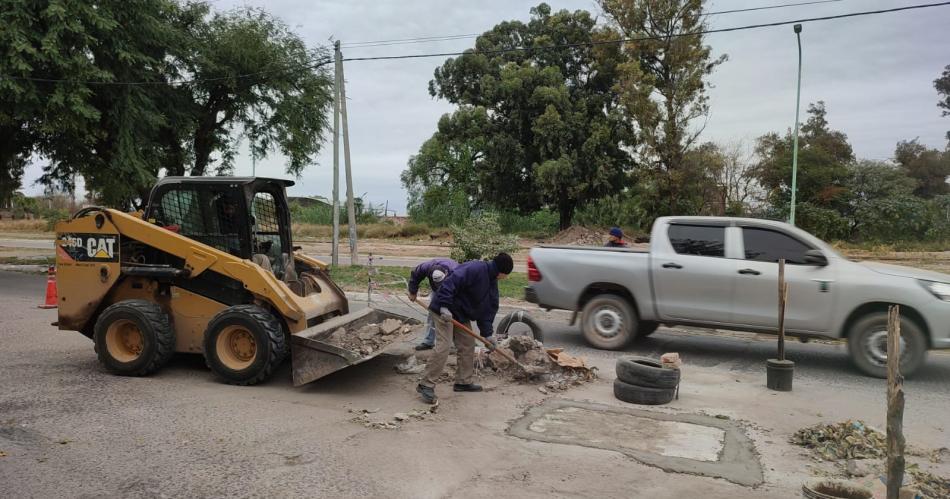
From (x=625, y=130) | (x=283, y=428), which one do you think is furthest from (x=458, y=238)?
(x=625, y=130)

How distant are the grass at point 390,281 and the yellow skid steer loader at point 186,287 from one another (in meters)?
6.28

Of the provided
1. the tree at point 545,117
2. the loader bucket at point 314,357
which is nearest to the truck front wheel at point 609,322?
the loader bucket at point 314,357

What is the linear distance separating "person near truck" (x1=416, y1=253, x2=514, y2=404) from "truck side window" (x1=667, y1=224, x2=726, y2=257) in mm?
3335

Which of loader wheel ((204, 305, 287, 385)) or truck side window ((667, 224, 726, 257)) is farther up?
truck side window ((667, 224, 726, 257))

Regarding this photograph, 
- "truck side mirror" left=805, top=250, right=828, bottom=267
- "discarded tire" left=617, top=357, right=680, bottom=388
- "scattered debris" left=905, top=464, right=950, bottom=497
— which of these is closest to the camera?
"scattered debris" left=905, top=464, right=950, bottom=497

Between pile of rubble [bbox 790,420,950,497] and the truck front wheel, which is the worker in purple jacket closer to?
the truck front wheel

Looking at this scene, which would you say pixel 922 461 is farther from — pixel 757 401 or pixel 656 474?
pixel 656 474

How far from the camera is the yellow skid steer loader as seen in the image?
686 centimetres

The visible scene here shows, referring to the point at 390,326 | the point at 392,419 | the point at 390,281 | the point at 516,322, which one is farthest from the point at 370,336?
the point at 390,281

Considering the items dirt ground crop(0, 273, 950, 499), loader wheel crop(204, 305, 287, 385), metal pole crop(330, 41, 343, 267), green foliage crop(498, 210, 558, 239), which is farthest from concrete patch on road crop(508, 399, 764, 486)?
green foliage crop(498, 210, 558, 239)

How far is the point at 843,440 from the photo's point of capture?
17.8 ft

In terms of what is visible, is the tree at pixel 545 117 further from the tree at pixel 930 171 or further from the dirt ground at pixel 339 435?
the dirt ground at pixel 339 435

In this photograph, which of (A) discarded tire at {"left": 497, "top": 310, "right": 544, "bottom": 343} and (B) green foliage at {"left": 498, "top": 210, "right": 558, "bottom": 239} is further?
(B) green foliage at {"left": 498, "top": 210, "right": 558, "bottom": 239}

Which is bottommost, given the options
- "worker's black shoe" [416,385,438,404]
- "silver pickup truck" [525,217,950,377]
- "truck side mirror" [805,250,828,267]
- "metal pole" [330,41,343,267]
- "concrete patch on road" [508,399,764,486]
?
"concrete patch on road" [508,399,764,486]
